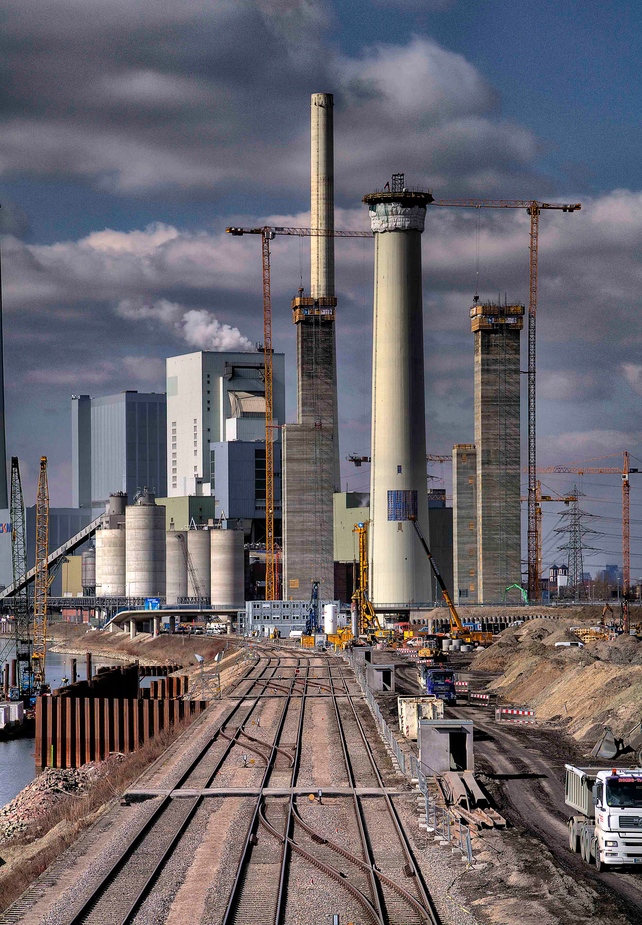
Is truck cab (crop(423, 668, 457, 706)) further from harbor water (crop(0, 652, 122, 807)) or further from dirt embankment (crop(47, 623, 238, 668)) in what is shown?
dirt embankment (crop(47, 623, 238, 668))

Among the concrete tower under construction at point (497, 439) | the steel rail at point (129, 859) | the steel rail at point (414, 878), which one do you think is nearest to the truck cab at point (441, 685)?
the steel rail at point (129, 859)

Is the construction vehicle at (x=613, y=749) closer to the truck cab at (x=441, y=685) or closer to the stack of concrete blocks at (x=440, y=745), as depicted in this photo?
the stack of concrete blocks at (x=440, y=745)

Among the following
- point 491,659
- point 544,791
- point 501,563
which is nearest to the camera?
point 544,791

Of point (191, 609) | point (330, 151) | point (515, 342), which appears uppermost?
point (330, 151)

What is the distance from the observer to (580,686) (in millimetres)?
60219

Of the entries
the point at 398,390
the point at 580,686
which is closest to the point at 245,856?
the point at 580,686

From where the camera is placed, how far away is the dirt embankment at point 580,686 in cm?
5116

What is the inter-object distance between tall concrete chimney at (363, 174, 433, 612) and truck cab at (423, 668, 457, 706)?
321ft

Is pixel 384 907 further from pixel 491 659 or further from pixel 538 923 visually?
pixel 491 659

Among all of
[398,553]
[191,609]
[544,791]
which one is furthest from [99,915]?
[191,609]

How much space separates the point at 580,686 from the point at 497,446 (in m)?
117

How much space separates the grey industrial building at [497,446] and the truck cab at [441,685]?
367 feet

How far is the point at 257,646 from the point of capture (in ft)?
423

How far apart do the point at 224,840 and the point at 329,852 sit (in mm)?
3009
